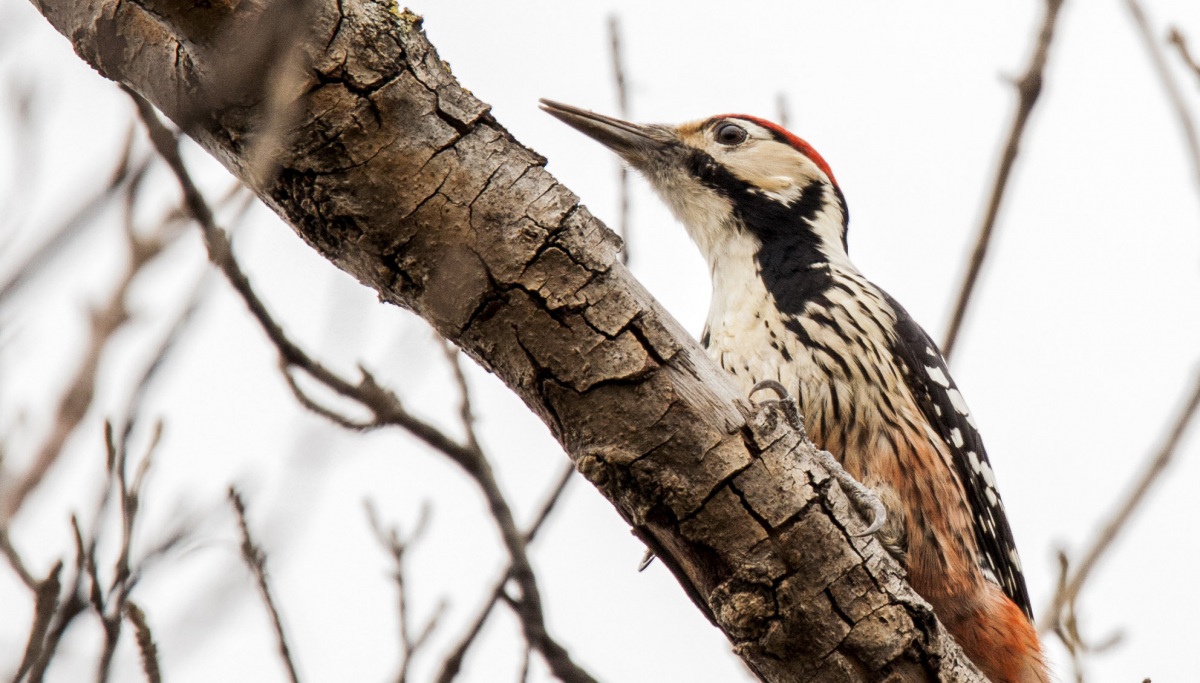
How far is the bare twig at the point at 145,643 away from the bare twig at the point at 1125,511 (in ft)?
8.41

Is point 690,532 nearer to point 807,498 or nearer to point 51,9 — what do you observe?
point 807,498

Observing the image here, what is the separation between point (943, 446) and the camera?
13.1 feet

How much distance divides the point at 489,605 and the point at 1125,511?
6.30 feet

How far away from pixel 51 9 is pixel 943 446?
9.92 feet

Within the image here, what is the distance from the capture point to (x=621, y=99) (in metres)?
3.94

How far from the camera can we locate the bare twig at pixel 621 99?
3561mm

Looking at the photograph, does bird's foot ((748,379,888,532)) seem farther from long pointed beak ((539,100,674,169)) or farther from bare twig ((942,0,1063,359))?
long pointed beak ((539,100,674,169))

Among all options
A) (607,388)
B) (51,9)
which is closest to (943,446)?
(607,388)

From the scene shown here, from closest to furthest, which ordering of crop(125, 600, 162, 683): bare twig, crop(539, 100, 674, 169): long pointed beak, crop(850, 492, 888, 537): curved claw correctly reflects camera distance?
crop(125, 600, 162, 683): bare twig < crop(850, 492, 888, 537): curved claw < crop(539, 100, 674, 169): long pointed beak

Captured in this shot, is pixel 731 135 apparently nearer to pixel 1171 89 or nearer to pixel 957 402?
pixel 957 402

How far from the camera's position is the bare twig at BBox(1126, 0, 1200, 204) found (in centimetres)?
306

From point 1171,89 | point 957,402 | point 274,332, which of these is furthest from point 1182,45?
point 274,332

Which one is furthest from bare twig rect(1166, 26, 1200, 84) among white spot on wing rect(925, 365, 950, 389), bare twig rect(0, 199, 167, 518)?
bare twig rect(0, 199, 167, 518)

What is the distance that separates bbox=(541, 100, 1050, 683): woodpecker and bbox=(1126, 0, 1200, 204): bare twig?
3.88 ft
